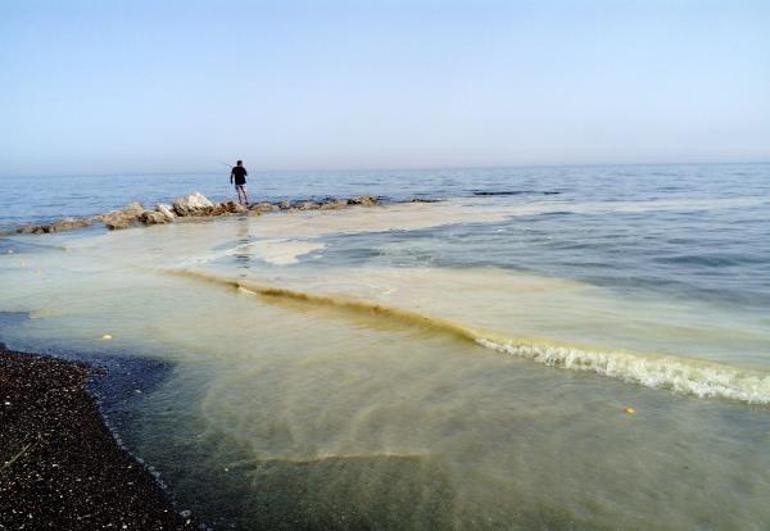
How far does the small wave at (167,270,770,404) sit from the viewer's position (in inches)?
201

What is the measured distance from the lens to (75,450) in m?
4.17

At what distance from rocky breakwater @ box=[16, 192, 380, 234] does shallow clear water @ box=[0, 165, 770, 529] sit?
1054cm

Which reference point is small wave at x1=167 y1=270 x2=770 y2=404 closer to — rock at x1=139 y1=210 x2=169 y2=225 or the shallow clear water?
the shallow clear water

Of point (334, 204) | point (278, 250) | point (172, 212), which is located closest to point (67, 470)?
point (278, 250)

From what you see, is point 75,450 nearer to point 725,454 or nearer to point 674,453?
point 674,453

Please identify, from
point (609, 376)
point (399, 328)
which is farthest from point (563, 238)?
point (609, 376)

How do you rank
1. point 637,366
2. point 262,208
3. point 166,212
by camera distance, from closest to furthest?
point 637,366
point 166,212
point 262,208

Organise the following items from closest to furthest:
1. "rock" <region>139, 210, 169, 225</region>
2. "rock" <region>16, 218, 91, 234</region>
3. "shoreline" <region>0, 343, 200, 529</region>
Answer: "shoreline" <region>0, 343, 200, 529</region> → "rock" <region>16, 218, 91, 234</region> → "rock" <region>139, 210, 169, 225</region>

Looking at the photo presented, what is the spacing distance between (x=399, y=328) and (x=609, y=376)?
285 centimetres

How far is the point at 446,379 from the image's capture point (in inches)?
222

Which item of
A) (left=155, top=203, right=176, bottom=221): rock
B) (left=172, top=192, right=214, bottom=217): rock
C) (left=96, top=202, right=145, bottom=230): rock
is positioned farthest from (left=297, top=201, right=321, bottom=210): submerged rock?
(left=96, top=202, right=145, bottom=230): rock

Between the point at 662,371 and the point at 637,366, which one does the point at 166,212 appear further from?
the point at 662,371

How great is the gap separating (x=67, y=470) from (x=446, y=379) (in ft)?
10.9

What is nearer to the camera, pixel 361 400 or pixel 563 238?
pixel 361 400
